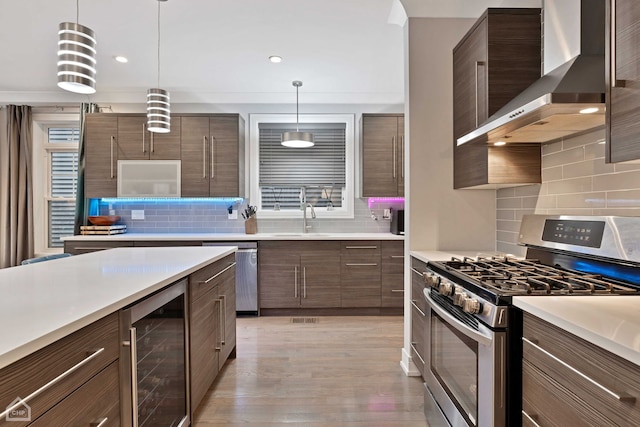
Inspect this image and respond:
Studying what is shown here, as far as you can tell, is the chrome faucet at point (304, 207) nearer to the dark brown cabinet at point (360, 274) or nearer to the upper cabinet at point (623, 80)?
the dark brown cabinet at point (360, 274)

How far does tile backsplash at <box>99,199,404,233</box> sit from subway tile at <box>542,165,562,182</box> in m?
2.40

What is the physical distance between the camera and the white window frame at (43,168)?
4.43 m

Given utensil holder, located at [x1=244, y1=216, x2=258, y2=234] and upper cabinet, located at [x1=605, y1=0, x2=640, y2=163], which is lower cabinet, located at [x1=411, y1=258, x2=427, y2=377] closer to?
upper cabinet, located at [x1=605, y1=0, x2=640, y2=163]

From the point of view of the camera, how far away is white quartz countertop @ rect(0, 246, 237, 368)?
32.5 inches

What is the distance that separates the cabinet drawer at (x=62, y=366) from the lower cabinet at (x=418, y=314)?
5.62 ft

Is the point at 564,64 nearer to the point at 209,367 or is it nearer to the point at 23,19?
the point at 209,367

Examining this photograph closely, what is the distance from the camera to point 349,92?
4.37m

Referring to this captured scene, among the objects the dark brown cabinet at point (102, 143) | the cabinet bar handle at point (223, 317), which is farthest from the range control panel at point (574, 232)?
the dark brown cabinet at point (102, 143)

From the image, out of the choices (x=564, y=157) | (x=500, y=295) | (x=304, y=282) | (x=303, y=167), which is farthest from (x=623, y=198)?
(x=303, y=167)

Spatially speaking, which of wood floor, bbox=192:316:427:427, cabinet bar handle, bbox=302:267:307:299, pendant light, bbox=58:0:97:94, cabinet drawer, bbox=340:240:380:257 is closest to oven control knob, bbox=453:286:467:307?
wood floor, bbox=192:316:427:427

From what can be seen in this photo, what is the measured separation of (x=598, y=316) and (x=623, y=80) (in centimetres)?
75

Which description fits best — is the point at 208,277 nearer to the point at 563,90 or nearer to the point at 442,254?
the point at 442,254

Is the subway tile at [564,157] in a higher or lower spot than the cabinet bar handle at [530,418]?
higher

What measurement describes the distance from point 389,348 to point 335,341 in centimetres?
49
